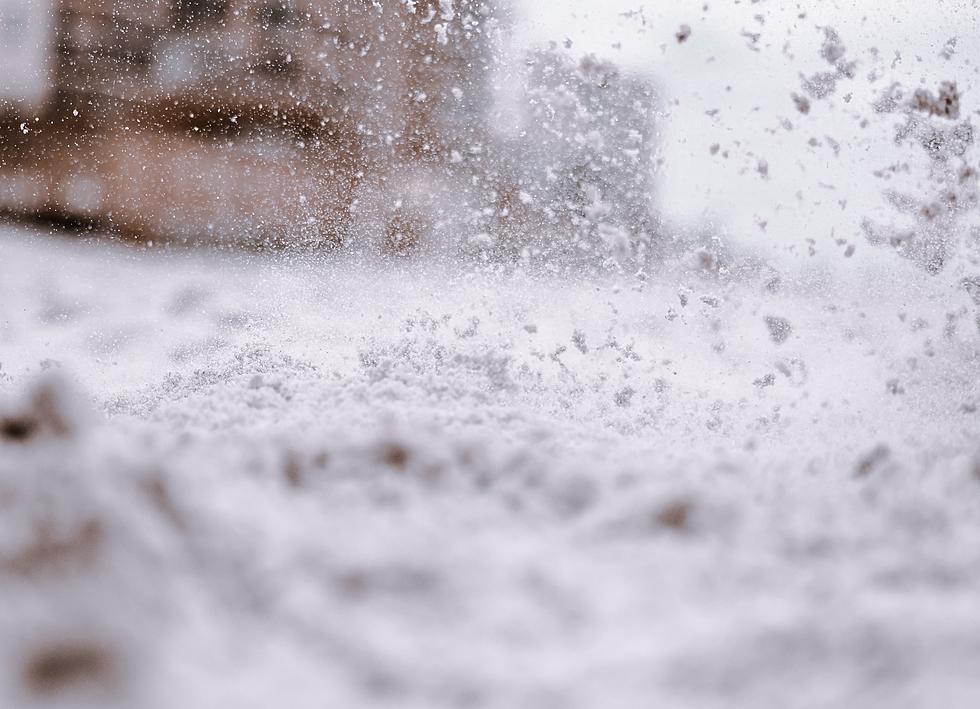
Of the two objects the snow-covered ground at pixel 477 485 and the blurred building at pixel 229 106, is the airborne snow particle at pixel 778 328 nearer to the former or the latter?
the snow-covered ground at pixel 477 485

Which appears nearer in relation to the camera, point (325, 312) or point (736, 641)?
point (736, 641)

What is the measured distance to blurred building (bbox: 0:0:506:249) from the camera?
774 mm

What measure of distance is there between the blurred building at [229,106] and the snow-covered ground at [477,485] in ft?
0.16

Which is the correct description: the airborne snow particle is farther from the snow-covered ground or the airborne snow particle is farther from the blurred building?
the blurred building

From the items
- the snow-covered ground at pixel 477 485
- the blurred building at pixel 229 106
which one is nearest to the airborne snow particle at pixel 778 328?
the snow-covered ground at pixel 477 485

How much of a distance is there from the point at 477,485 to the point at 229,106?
1.52ft

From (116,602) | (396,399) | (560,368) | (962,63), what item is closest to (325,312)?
(396,399)

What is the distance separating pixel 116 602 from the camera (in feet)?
1.53

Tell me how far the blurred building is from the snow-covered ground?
49 mm

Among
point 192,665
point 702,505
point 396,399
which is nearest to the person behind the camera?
point 192,665

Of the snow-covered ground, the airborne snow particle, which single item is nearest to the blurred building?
the snow-covered ground

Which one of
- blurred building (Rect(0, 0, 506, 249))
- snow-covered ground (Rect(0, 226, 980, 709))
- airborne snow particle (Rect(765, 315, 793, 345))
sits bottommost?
snow-covered ground (Rect(0, 226, 980, 709))

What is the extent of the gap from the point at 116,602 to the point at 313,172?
1.50 ft

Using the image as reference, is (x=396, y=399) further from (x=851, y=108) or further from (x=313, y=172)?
(x=851, y=108)
